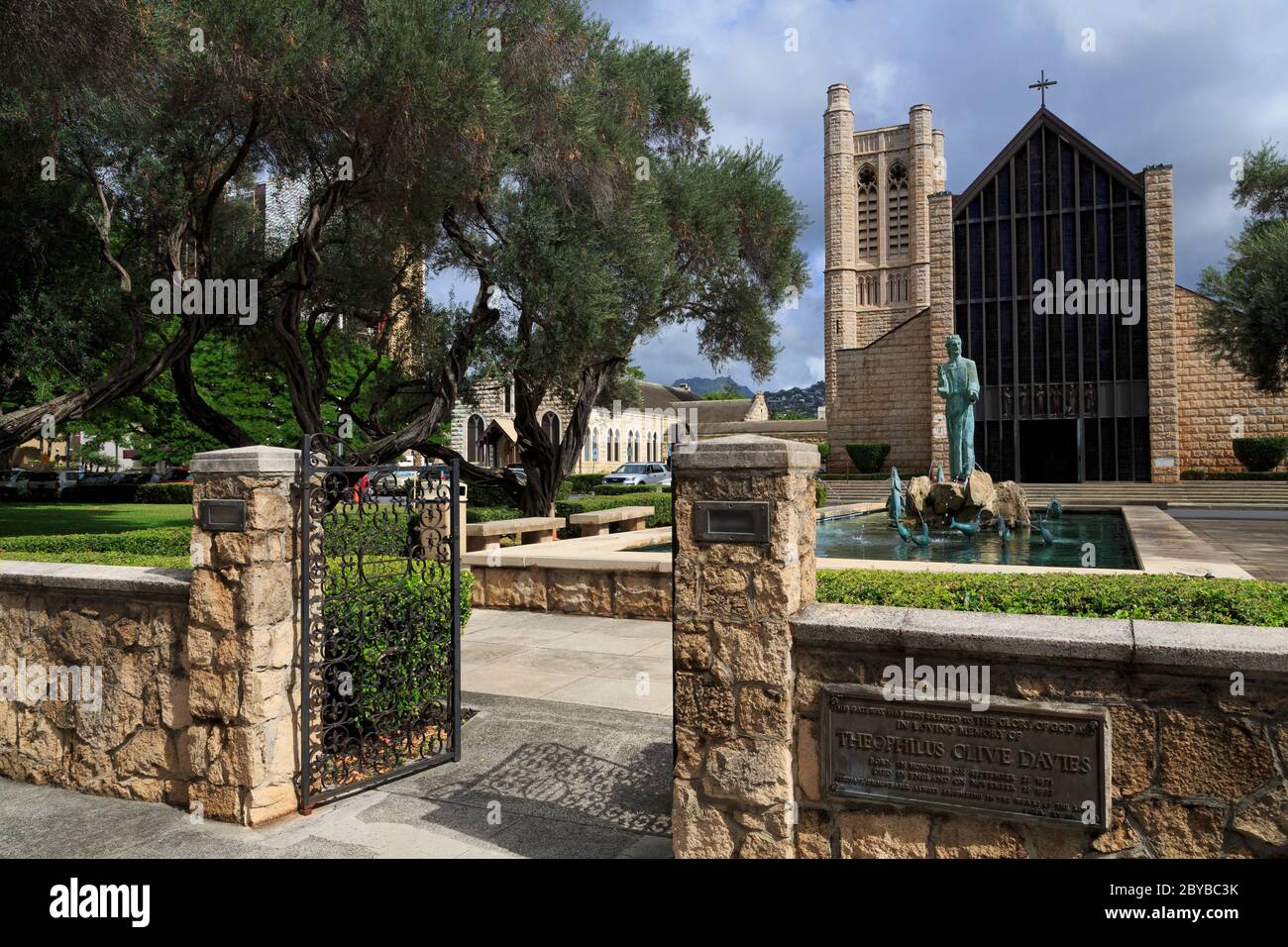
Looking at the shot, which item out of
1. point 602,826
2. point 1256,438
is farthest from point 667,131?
point 1256,438

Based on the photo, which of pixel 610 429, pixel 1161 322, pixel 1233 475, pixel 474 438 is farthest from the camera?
pixel 610 429

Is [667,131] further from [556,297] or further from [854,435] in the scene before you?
[854,435]

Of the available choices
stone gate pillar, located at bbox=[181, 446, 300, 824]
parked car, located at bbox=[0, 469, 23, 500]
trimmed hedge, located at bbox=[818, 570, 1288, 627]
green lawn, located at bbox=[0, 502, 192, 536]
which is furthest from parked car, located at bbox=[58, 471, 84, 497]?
trimmed hedge, located at bbox=[818, 570, 1288, 627]

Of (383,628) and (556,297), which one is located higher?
(556,297)

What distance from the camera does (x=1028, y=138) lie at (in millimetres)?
35750

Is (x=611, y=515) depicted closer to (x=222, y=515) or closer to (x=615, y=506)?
(x=615, y=506)

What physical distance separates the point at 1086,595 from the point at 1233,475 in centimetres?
3099

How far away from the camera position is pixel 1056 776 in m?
3.49

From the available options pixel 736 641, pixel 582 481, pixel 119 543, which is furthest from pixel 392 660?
pixel 582 481

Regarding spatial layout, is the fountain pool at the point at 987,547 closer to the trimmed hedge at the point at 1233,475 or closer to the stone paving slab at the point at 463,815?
the stone paving slab at the point at 463,815

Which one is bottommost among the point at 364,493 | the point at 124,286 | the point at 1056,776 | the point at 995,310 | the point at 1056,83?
the point at 1056,776

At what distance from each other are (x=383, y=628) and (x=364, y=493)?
912 mm

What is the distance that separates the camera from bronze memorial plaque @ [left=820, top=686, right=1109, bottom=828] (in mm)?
3459

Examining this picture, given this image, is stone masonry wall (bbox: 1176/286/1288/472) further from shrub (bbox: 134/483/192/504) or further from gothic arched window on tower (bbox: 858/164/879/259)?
shrub (bbox: 134/483/192/504)
